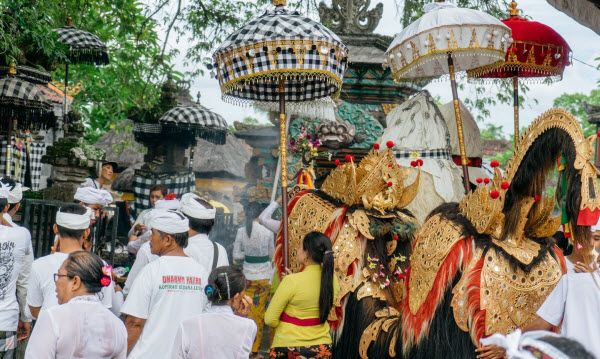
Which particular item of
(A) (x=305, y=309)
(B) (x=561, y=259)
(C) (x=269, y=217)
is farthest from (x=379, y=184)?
(B) (x=561, y=259)

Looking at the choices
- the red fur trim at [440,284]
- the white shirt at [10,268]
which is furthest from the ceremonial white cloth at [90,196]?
the red fur trim at [440,284]

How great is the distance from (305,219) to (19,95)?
17.4 feet

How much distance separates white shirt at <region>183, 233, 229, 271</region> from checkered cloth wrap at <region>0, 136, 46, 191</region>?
6.96 meters

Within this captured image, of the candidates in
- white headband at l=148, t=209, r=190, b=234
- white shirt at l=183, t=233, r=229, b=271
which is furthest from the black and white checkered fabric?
white headband at l=148, t=209, r=190, b=234

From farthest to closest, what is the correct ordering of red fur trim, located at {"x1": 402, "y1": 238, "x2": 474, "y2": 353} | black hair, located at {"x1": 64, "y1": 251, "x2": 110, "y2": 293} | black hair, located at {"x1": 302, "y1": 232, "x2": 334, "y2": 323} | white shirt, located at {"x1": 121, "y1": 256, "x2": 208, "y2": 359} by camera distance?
1. black hair, located at {"x1": 302, "y1": 232, "x2": 334, "y2": 323}
2. red fur trim, located at {"x1": 402, "y1": 238, "x2": 474, "y2": 353}
3. white shirt, located at {"x1": 121, "y1": 256, "x2": 208, "y2": 359}
4. black hair, located at {"x1": 64, "y1": 251, "x2": 110, "y2": 293}

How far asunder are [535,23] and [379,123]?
278 centimetres

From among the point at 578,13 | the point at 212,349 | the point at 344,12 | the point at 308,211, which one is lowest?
the point at 212,349

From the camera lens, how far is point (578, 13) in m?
4.89

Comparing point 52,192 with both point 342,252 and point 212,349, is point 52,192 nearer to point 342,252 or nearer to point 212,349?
point 342,252

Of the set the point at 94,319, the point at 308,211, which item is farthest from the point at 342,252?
the point at 94,319

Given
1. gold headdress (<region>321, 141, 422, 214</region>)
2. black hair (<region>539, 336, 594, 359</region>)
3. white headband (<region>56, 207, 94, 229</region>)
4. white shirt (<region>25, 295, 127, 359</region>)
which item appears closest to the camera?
black hair (<region>539, 336, 594, 359</region>)

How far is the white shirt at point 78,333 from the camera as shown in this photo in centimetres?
329

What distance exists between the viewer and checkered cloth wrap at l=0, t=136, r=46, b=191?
450 inches

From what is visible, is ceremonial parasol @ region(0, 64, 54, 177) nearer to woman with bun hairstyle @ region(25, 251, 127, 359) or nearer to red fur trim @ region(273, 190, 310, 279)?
red fur trim @ region(273, 190, 310, 279)
